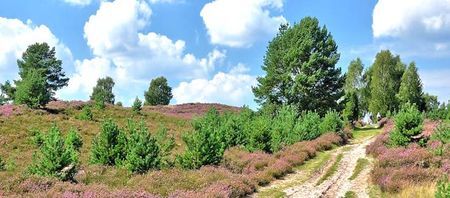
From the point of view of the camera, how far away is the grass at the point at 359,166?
88.3 feet

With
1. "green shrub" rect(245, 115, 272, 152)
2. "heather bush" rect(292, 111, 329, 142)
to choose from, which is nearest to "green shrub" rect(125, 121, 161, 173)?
"green shrub" rect(245, 115, 272, 152)

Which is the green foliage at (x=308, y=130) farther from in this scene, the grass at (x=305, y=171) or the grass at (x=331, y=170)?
the grass at (x=331, y=170)

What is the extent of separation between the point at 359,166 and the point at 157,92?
79622mm

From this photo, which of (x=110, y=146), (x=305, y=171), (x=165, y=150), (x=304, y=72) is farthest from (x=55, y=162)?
(x=304, y=72)

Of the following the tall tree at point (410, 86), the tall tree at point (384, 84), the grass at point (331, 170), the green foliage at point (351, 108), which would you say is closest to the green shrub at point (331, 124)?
the grass at point (331, 170)

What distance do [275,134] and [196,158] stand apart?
50.6 ft

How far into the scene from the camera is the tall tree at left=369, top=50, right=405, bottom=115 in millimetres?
A: 79625

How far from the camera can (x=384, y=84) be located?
79.9 metres

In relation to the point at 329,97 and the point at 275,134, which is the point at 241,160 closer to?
the point at 275,134

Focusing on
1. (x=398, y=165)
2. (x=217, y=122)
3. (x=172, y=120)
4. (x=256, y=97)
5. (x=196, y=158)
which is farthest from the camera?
(x=256, y=97)

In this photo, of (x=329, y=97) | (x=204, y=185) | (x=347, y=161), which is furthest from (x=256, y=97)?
(x=204, y=185)

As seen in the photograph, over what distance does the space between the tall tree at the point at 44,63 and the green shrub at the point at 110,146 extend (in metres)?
57.9

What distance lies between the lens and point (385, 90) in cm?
7962

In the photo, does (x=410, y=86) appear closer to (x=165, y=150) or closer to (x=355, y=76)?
(x=355, y=76)
